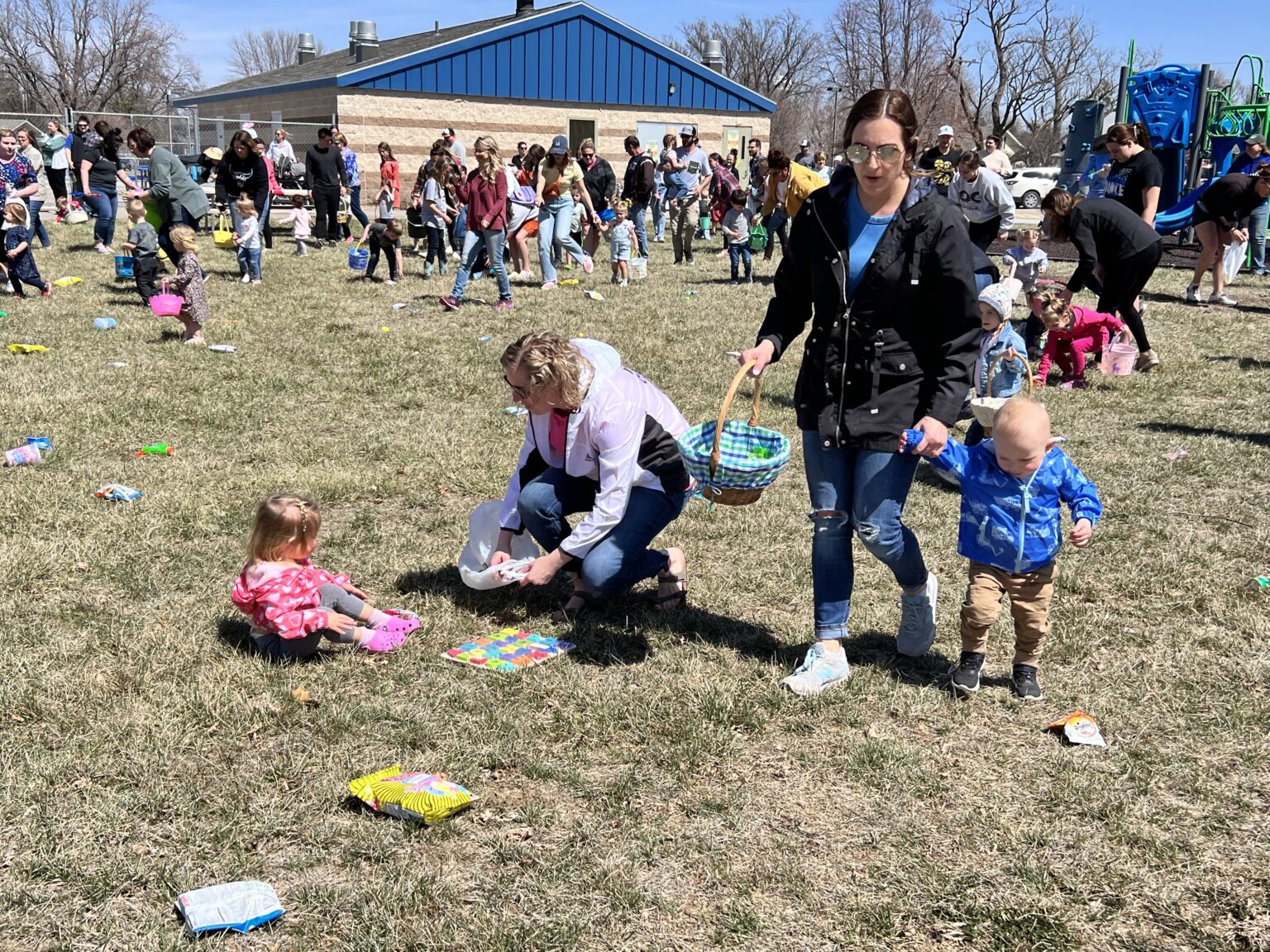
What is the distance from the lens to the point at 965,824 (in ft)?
11.2

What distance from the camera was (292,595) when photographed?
4309mm

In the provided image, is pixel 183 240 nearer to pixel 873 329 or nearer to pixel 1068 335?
pixel 1068 335

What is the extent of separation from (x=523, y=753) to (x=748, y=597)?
175 cm

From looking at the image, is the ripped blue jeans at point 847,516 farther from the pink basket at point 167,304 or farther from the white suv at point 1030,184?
the white suv at point 1030,184

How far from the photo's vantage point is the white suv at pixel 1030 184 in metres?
34.3

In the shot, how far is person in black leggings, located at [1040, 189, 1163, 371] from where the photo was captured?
9.10 meters

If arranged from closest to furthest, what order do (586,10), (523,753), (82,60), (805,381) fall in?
1. (523,753)
2. (805,381)
3. (586,10)
4. (82,60)

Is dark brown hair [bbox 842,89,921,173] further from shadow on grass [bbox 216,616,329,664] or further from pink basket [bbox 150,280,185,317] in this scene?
pink basket [bbox 150,280,185,317]

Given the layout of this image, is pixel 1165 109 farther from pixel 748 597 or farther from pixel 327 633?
pixel 327 633

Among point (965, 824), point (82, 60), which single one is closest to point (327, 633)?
point (965, 824)

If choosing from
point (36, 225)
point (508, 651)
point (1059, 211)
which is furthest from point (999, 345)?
point (36, 225)

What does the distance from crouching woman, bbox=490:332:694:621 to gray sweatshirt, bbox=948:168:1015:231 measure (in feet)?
22.6

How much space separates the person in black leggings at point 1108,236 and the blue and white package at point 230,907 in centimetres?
827

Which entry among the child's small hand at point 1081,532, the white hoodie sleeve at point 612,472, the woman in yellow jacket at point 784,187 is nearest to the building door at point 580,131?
the woman in yellow jacket at point 784,187
